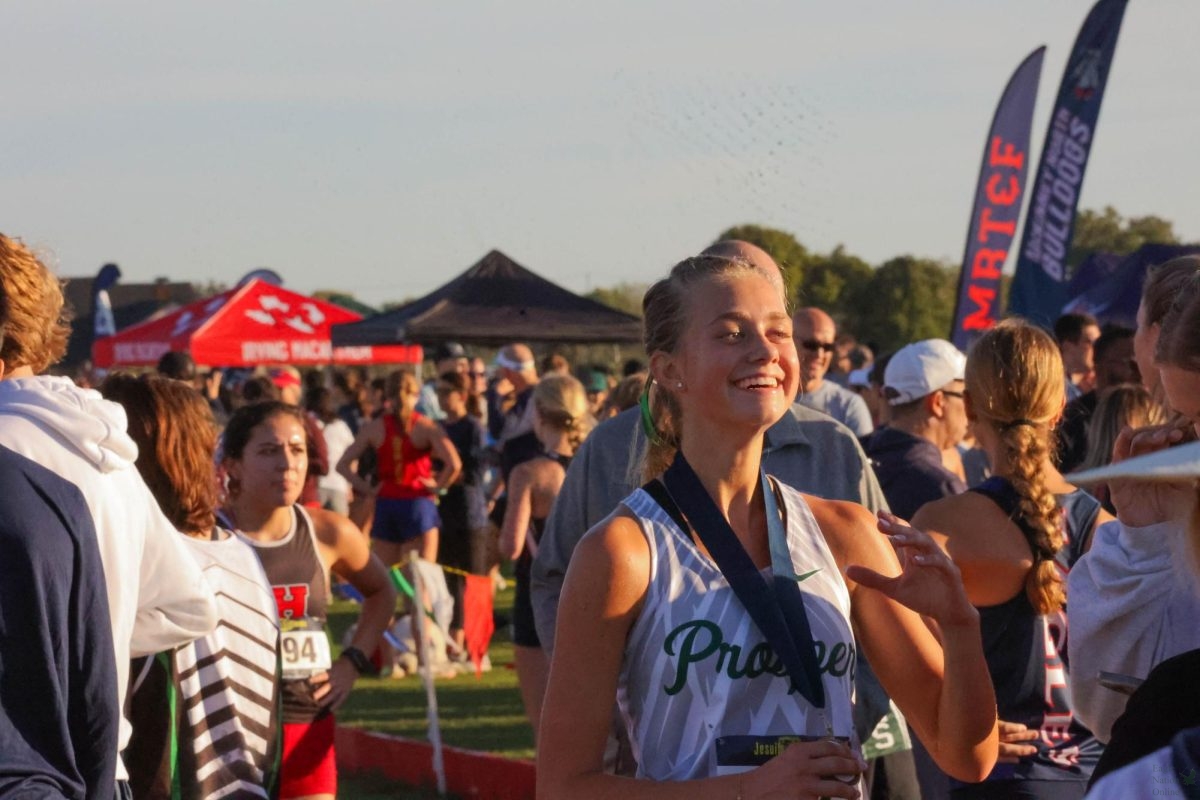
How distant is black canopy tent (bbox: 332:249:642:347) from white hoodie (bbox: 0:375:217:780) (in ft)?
49.1

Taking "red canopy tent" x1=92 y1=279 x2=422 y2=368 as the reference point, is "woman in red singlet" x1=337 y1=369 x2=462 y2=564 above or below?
below

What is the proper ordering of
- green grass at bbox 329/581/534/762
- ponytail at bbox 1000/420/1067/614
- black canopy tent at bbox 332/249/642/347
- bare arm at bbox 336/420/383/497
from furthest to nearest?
black canopy tent at bbox 332/249/642/347
bare arm at bbox 336/420/383/497
green grass at bbox 329/581/534/762
ponytail at bbox 1000/420/1067/614

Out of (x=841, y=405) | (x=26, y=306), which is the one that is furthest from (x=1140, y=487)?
(x=841, y=405)

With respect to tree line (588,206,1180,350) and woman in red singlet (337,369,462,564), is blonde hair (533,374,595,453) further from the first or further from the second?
tree line (588,206,1180,350)

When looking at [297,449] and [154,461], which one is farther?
[297,449]

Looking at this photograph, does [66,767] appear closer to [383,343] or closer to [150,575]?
[150,575]

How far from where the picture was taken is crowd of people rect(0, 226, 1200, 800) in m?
2.83

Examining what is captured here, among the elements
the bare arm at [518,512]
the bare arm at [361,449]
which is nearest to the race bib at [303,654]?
the bare arm at [518,512]

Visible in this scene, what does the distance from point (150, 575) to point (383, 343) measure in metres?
16.7

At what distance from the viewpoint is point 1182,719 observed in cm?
169

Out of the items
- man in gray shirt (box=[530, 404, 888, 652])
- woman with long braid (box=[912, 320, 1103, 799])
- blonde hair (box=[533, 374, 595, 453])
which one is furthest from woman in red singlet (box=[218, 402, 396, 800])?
blonde hair (box=[533, 374, 595, 453])

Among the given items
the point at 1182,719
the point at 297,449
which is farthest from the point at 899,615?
the point at 297,449

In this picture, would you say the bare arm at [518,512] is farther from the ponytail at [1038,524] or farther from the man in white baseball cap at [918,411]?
the ponytail at [1038,524]

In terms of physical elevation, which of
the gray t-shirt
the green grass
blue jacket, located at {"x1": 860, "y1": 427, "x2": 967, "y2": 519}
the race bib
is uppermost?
the gray t-shirt
